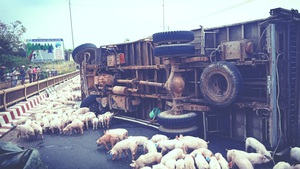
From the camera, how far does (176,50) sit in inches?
273

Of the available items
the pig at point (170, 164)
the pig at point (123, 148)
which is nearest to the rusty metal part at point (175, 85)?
the pig at point (123, 148)

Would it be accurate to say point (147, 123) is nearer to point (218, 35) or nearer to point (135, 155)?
point (135, 155)

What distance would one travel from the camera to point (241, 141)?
22.2 feet

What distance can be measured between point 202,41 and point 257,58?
1677 mm

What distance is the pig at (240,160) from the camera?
482 centimetres

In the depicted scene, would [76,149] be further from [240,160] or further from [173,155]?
[240,160]

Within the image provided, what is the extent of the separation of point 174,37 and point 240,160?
380 cm

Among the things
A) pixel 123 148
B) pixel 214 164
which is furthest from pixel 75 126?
pixel 214 164

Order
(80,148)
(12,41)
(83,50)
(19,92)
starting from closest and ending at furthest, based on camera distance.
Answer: (80,148) < (19,92) < (83,50) < (12,41)

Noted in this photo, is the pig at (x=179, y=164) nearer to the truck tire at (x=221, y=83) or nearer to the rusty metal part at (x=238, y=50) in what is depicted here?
the truck tire at (x=221, y=83)

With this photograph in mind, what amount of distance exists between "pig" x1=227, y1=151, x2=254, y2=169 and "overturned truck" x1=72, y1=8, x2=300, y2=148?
3.99 feet

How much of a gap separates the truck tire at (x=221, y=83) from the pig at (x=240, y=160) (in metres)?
1.62

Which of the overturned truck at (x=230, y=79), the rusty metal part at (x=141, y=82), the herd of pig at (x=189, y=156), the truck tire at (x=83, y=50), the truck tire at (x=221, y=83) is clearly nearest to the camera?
the herd of pig at (x=189, y=156)

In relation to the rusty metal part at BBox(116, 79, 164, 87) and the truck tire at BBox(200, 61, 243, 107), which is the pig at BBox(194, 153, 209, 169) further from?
the rusty metal part at BBox(116, 79, 164, 87)
